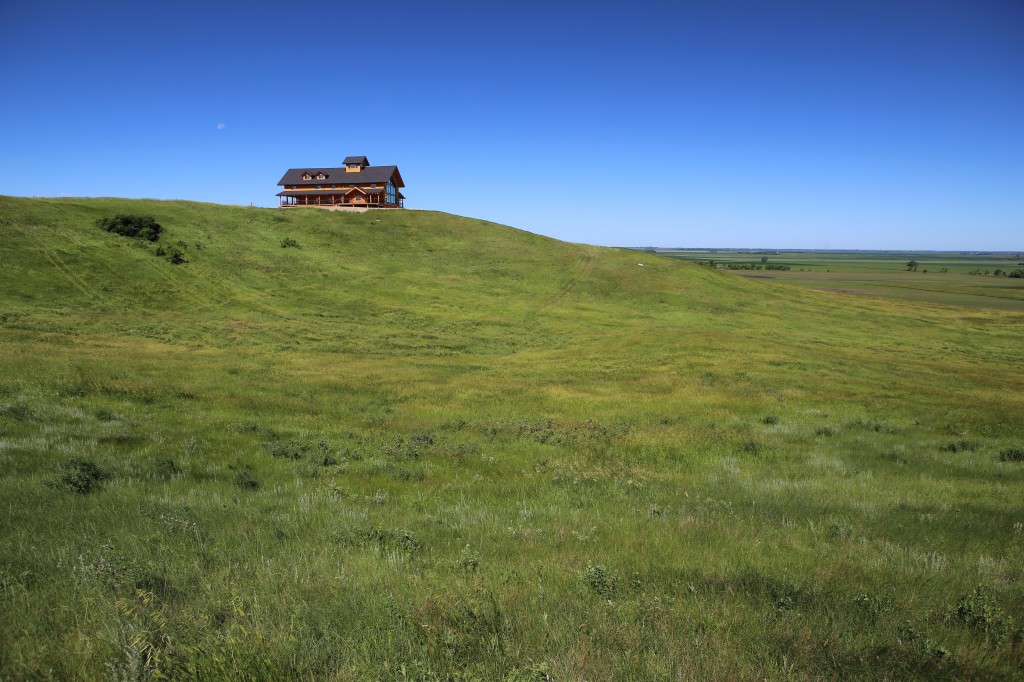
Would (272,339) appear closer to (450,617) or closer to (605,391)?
(605,391)

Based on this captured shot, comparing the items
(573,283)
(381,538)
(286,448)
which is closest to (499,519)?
(381,538)

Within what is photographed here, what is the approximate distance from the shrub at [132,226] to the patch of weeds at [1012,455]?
78.5 m

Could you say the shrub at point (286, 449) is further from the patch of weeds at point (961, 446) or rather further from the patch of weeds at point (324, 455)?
the patch of weeds at point (961, 446)

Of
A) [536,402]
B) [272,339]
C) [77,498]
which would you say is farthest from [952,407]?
[272,339]

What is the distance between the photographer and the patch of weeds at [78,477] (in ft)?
27.5

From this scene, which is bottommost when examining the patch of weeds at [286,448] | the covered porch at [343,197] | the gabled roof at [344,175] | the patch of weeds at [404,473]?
the patch of weeds at [404,473]

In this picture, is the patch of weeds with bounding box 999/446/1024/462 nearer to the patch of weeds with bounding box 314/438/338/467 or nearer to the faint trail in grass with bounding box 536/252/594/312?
the patch of weeds with bounding box 314/438/338/467

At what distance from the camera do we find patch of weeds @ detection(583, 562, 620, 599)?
564cm

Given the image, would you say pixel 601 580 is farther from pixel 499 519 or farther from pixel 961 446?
Result: pixel 961 446

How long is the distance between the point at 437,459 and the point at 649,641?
888 centimetres

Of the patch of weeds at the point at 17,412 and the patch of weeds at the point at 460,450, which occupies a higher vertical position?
the patch of weeds at the point at 17,412

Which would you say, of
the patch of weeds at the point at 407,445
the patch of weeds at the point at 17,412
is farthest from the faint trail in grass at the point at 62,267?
the patch of weeds at the point at 407,445

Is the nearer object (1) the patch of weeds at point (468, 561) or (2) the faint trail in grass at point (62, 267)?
(1) the patch of weeds at point (468, 561)

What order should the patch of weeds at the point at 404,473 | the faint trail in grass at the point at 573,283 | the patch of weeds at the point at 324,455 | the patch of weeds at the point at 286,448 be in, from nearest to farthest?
the patch of weeds at the point at 404,473 < the patch of weeds at the point at 324,455 < the patch of weeds at the point at 286,448 < the faint trail in grass at the point at 573,283
